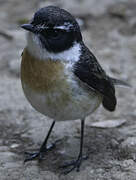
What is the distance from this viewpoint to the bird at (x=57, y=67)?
16.6ft

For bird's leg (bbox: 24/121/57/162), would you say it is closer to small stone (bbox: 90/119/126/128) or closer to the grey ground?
the grey ground

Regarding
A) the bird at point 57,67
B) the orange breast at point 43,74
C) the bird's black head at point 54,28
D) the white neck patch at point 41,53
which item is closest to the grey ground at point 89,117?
the bird at point 57,67

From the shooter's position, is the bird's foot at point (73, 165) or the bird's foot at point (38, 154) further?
the bird's foot at point (38, 154)

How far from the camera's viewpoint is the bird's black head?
5008 mm

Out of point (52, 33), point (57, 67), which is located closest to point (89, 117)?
point (57, 67)

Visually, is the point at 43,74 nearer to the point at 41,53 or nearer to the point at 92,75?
the point at 41,53

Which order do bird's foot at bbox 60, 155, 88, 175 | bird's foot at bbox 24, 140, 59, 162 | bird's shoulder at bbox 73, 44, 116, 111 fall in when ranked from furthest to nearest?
bird's foot at bbox 24, 140, 59, 162 < bird's foot at bbox 60, 155, 88, 175 < bird's shoulder at bbox 73, 44, 116, 111

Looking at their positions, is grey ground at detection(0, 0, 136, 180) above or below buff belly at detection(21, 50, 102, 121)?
below

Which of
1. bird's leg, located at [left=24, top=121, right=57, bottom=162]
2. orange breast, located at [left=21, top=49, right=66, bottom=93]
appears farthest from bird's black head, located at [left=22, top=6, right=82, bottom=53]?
bird's leg, located at [left=24, top=121, right=57, bottom=162]

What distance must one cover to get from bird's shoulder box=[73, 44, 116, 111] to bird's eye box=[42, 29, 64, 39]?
0.42m

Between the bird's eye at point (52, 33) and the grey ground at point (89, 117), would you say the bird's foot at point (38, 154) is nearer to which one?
the grey ground at point (89, 117)

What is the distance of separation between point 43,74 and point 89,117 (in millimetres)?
2163

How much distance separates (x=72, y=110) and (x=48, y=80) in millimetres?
494

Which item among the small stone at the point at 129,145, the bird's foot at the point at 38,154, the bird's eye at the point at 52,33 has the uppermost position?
the bird's eye at the point at 52,33
